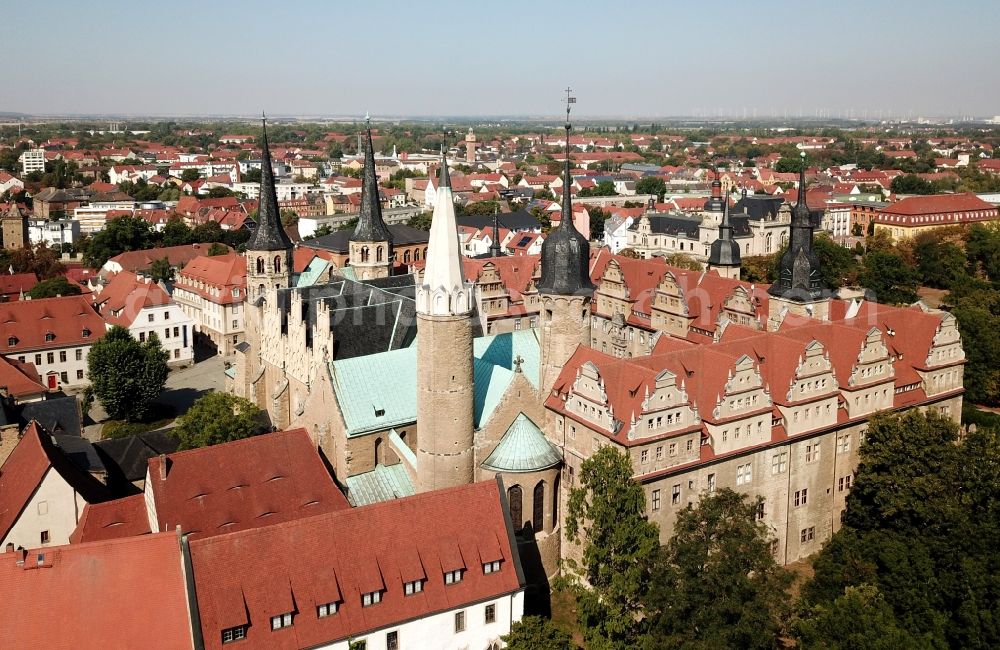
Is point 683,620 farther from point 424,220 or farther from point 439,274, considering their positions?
point 424,220

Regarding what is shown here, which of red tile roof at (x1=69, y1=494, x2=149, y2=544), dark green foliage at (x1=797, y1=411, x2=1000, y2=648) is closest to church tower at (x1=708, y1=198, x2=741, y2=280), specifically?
dark green foliage at (x1=797, y1=411, x2=1000, y2=648)

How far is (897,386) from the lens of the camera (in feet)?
169

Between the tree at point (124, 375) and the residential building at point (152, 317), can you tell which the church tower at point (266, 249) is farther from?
the residential building at point (152, 317)

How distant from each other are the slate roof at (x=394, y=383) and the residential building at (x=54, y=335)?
4107cm

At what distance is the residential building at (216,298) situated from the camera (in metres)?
91.3

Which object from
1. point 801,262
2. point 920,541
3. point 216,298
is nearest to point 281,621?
point 920,541

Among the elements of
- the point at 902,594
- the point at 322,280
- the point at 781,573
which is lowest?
the point at 902,594

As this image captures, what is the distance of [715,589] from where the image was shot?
31562 millimetres

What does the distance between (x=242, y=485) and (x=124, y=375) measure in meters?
31.4

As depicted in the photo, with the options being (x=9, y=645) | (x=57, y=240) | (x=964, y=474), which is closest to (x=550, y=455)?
(x=964, y=474)

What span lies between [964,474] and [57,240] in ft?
500

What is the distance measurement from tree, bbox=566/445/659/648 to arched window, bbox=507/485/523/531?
4.33 m

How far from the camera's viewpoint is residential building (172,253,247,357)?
91312 millimetres

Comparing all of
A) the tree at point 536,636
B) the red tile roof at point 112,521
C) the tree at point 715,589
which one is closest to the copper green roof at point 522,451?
the tree at point 536,636
